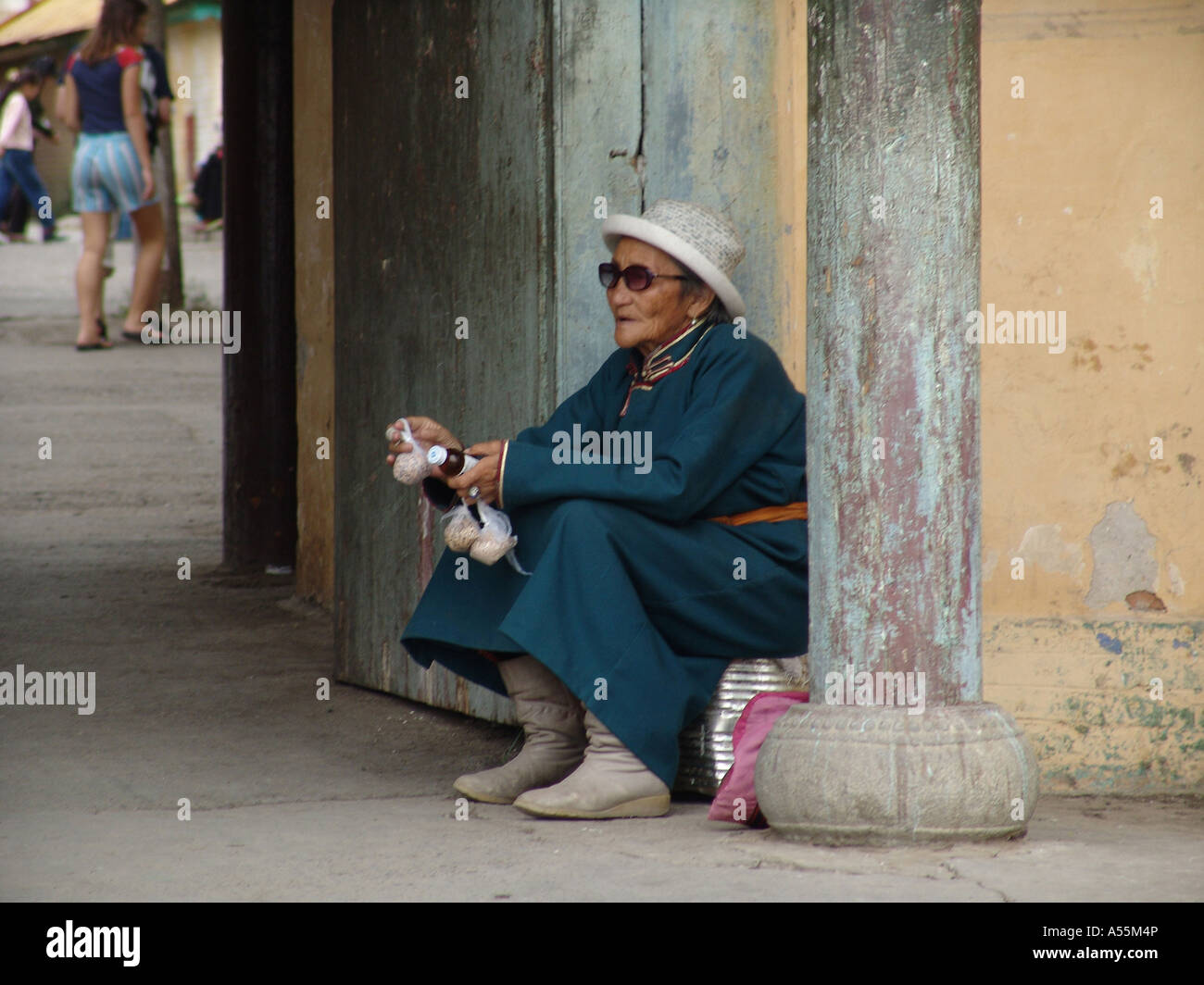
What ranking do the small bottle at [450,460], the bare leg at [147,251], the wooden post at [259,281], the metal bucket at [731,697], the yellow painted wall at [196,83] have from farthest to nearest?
the yellow painted wall at [196,83]
the bare leg at [147,251]
the wooden post at [259,281]
the metal bucket at [731,697]
the small bottle at [450,460]

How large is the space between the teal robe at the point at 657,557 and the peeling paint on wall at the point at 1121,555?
2.55ft

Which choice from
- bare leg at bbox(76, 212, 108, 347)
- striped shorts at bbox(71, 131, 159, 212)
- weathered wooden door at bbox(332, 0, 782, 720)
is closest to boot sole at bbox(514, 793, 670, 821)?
weathered wooden door at bbox(332, 0, 782, 720)

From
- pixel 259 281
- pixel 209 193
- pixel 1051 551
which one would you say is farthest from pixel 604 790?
pixel 209 193

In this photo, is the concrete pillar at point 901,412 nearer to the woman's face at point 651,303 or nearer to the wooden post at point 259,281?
the woman's face at point 651,303

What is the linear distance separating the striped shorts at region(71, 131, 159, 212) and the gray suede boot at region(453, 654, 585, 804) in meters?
7.22

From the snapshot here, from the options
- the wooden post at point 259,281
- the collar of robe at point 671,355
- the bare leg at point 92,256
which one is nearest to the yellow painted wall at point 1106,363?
the collar of robe at point 671,355

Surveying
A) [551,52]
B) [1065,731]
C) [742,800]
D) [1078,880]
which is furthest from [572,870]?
[551,52]

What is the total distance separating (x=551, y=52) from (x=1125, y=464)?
1670mm

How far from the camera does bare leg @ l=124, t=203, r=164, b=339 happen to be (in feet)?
34.8

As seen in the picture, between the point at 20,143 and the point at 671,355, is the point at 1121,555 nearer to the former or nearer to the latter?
the point at 671,355

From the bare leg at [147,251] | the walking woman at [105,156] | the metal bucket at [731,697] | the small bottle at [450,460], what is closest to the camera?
the small bottle at [450,460]

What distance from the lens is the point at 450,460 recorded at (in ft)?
12.4

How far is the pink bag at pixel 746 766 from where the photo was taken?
362 centimetres

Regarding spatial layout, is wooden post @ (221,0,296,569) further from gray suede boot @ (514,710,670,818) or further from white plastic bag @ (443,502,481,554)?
gray suede boot @ (514,710,670,818)
